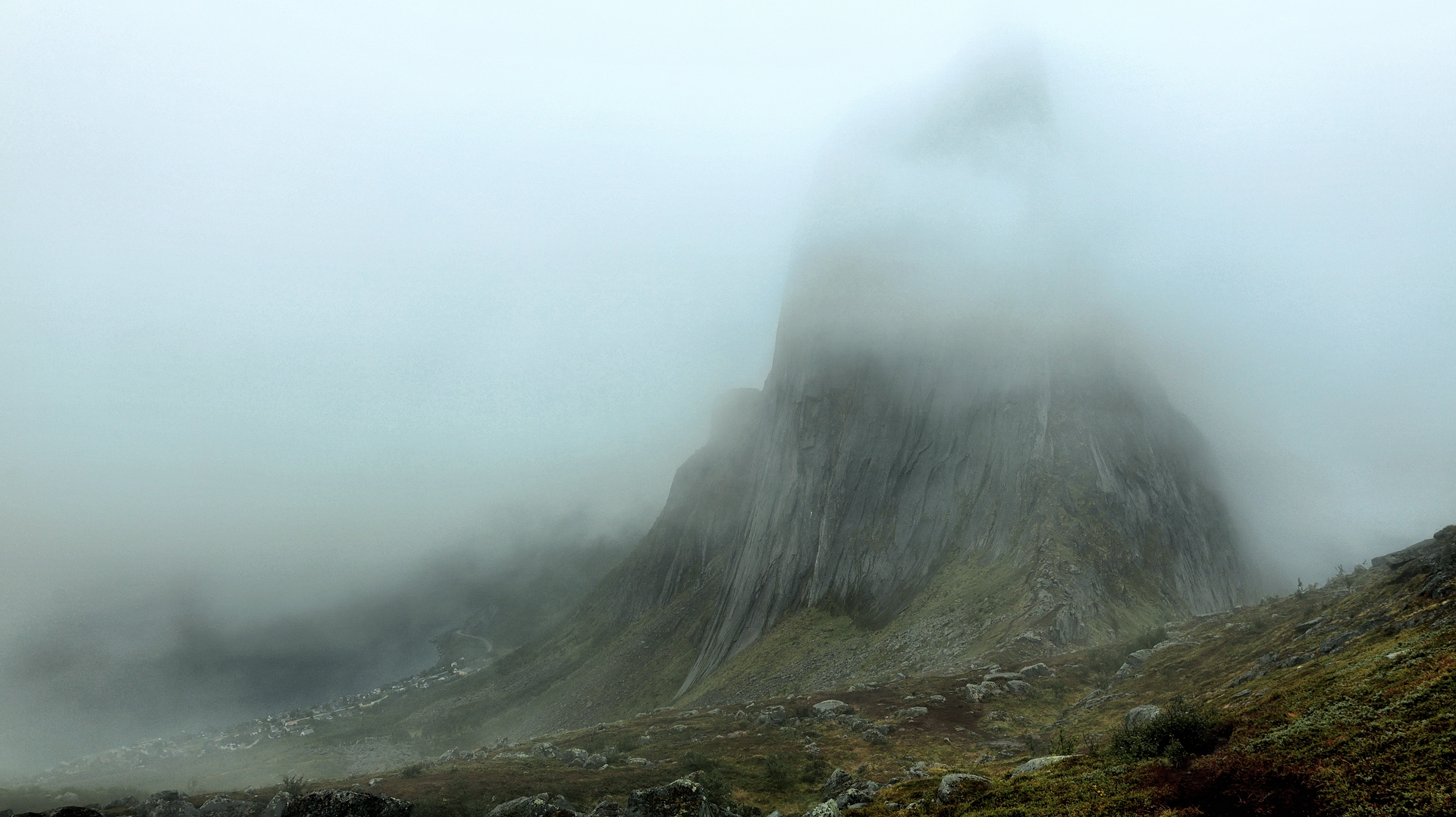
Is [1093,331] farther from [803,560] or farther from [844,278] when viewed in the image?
[803,560]

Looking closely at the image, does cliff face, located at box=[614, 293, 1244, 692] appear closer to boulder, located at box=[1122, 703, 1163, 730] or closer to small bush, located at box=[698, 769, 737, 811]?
boulder, located at box=[1122, 703, 1163, 730]

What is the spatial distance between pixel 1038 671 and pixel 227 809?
58.9 metres

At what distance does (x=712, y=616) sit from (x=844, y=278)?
83383 mm

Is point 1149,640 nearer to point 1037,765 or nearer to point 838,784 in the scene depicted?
point 838,784

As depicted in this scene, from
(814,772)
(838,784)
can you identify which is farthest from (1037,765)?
(814,772)

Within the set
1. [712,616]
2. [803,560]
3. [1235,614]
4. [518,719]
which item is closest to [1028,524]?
[1235,614]

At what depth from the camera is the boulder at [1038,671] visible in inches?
2157

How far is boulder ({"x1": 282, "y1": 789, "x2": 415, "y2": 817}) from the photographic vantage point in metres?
28.2

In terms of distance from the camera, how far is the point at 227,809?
1222 inches

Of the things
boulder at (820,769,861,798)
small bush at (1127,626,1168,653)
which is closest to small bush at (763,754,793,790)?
boulder at (820,769,861,798)

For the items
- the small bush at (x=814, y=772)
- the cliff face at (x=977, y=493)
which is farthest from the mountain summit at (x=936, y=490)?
the small bush at (x=814, y=772)

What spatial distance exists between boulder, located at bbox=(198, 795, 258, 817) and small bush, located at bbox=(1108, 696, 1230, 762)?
131 ft

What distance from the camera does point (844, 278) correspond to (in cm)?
14488

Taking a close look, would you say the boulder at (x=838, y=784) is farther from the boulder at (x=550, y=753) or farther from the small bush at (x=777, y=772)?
the boulder at (x=550, y=753)
